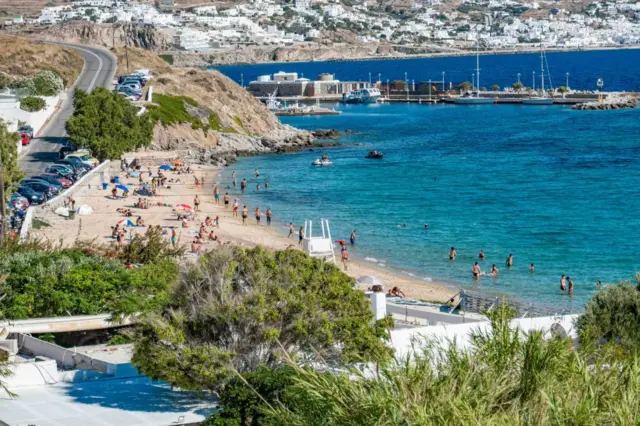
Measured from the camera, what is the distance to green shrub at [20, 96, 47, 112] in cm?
6531

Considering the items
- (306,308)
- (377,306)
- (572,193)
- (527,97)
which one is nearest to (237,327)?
(306,308)

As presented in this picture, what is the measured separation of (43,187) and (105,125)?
12.1m

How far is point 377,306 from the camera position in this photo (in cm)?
2086

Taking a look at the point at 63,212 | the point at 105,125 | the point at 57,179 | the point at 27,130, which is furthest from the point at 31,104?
the point at 63,212

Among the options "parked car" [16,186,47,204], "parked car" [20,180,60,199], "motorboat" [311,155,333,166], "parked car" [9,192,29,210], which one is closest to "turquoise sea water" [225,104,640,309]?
"motorboat" [311,155,333,166]

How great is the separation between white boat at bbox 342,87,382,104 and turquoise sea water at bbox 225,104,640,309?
37.6 meters

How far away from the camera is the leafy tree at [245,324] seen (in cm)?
1616

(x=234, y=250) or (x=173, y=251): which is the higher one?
(x=234, y=250)

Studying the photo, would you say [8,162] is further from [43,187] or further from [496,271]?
[496,271]

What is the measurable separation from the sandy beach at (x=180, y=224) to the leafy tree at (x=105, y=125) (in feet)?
3.81

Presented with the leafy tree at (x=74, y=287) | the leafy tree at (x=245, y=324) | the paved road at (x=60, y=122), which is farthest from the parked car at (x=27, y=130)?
the leafy tree at (x=245, y=324)

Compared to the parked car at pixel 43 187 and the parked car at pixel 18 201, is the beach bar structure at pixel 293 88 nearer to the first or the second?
the parked car at pixel 43 187

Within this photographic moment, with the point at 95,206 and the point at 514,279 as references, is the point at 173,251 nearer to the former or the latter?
the point at 514,279

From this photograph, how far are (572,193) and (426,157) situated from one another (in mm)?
18708
